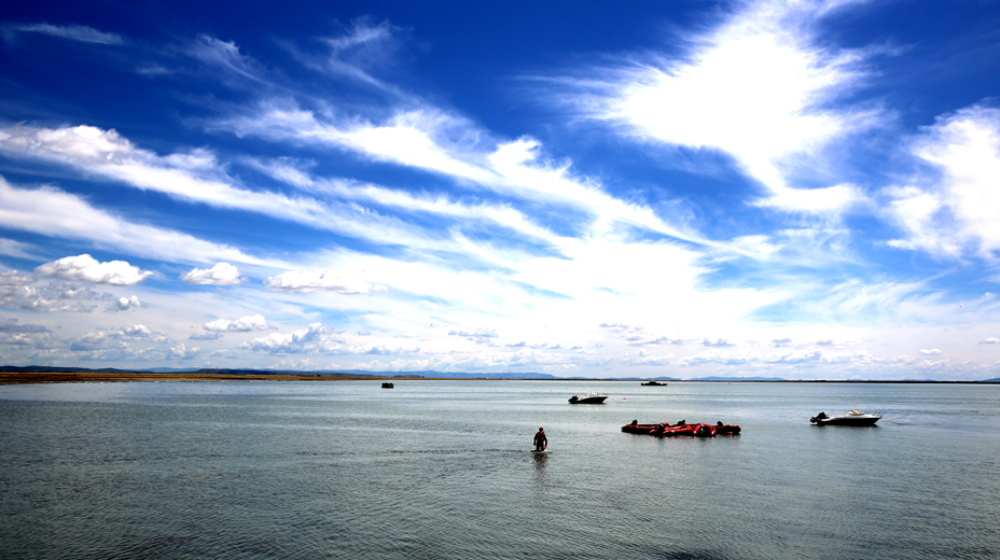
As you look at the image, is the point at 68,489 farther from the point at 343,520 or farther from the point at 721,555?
the point at 721,555

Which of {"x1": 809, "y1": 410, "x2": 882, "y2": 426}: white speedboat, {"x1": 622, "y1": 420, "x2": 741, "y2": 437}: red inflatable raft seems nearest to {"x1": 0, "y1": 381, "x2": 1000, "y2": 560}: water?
{"x1": 622, "y1": 420, "x2": 741, "y2": 437}: red inflatable raft

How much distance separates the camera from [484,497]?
30.4 m

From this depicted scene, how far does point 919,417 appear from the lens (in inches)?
3575

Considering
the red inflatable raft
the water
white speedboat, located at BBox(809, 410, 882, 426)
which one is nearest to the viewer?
the water

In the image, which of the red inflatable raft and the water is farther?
the red inflatable raft

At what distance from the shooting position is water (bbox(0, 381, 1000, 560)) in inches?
880

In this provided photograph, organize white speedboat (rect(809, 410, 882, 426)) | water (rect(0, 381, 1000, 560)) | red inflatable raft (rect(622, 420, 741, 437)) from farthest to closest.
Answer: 1. white speedboat (rect(809, 410, 882, 426))
2. red inflatable raft (rect(622, 420, 741, 437))
3. water (rect(0, 381, 1000, 560))

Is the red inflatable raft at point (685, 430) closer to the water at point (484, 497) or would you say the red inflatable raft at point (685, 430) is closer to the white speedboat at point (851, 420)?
the water at point (484, 497)

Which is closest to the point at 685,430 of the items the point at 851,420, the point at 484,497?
the point at 851,420

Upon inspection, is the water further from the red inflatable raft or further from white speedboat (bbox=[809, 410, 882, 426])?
white speedboat (bbox=[809, 410, 882, 426])

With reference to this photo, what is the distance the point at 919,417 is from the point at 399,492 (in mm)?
94391

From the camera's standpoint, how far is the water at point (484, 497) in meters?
22.3

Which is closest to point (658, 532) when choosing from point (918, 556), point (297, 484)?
point (918, 556)

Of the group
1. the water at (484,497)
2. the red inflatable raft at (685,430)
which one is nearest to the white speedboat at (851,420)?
the water at (484,497)
